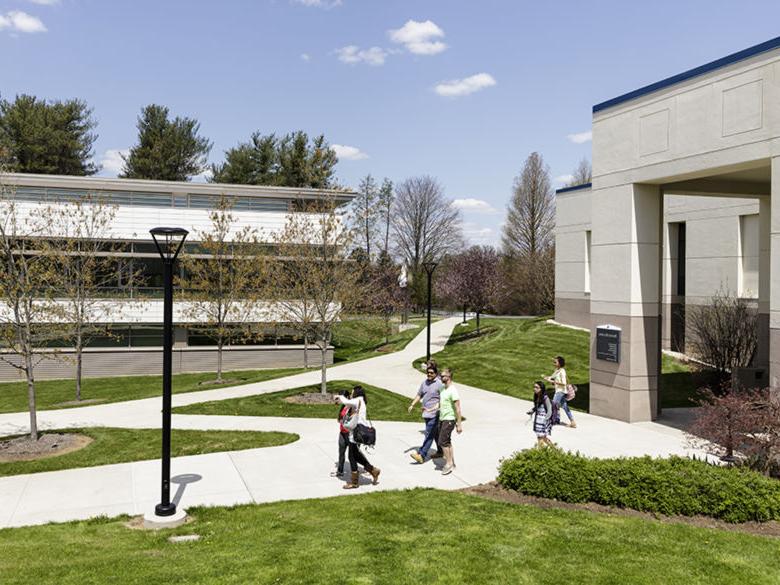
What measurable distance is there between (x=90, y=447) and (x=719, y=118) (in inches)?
612

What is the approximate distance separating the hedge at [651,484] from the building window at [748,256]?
53.4 ft

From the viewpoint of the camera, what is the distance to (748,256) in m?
24.5

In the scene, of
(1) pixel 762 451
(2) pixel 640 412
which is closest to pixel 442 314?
(2) pixel 640 412

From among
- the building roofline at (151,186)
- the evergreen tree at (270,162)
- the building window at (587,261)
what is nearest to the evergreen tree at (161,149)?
the evergreen tree at (270,162)

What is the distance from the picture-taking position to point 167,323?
9445 mm

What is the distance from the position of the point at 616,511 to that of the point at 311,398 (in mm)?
11765

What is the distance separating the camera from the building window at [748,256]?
24.0m

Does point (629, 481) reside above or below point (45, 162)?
below

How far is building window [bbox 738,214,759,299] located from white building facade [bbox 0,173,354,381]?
17381 millimetres

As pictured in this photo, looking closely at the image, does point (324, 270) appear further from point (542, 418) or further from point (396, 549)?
point (396, 549)

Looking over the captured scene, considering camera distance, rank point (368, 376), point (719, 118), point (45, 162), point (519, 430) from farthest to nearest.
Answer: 1. point (45, 162)
2. point (368, 376)
3. point (519, 430)
4. point (719, 118)

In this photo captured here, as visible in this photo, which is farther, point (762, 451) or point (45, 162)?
point (45, 162)

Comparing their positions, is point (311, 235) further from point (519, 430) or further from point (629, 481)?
point (629, 481)

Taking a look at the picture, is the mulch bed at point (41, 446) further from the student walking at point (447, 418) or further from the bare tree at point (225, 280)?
the bare tree at point (225, 280)
